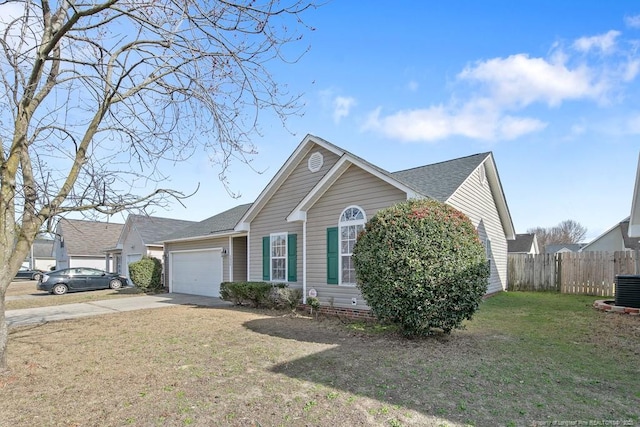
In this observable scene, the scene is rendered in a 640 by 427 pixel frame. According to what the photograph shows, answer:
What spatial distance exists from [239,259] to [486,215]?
1017 centimetres

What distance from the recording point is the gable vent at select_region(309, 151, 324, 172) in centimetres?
1212

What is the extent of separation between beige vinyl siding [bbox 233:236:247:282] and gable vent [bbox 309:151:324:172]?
18.7 feet

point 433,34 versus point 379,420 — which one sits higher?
point 433,34

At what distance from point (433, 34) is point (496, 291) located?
11.1m

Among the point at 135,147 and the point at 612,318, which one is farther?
the point at 612,318

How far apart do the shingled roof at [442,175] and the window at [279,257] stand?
4343 mm

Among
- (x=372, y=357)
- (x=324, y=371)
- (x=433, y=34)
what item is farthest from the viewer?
(x=433, y=34)

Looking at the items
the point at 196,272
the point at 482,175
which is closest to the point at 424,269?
the point at 482,175

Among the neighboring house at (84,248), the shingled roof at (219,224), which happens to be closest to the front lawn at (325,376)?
the shingled roof at (219,224)

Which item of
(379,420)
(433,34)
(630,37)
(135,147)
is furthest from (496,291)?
(135,147)

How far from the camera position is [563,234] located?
67188 mm

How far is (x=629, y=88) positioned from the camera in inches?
356

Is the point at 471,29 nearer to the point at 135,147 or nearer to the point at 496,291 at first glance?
the point at 135,147

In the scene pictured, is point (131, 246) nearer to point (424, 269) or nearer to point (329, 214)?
point (329, 214)
